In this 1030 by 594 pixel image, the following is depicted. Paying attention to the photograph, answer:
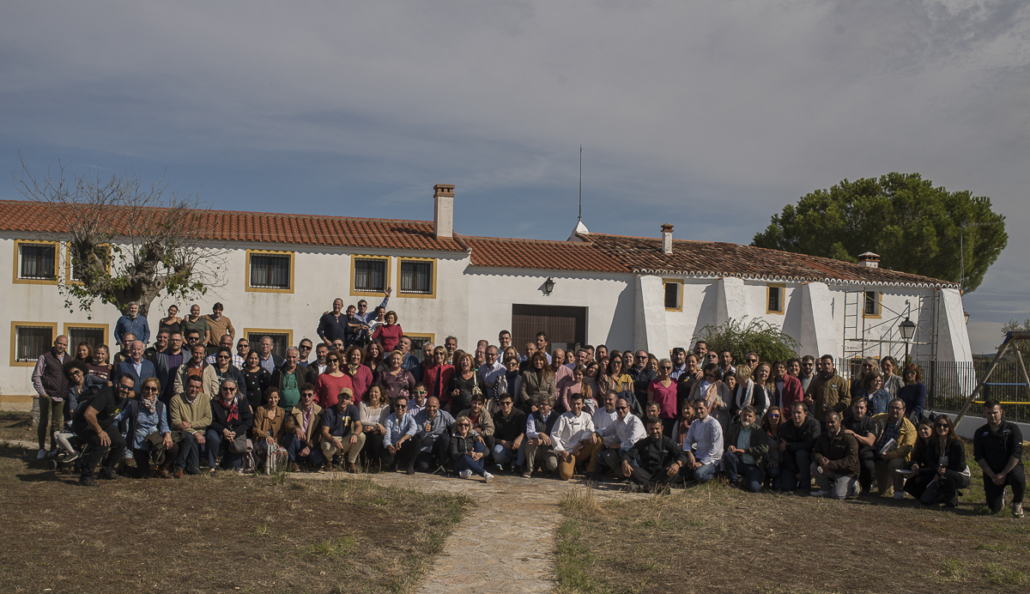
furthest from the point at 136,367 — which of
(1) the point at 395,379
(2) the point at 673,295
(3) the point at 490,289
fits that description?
(2) the point at 673,295

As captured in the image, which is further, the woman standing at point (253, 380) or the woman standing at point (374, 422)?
the woman standing at point (374, 422)

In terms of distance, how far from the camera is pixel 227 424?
973 centimetres

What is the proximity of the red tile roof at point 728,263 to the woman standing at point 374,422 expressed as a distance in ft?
48.0

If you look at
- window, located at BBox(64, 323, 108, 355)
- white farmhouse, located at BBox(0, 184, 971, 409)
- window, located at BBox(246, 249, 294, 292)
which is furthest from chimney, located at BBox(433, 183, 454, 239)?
window, located at BBox(64, 323, 108, 355)

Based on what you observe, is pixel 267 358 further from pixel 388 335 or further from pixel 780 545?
pixel 780 545

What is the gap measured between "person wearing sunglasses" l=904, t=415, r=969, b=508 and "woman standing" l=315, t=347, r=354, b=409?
7117mm

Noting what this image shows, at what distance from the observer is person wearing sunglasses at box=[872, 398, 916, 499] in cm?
953

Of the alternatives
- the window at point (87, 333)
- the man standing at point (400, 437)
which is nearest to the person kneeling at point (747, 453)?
the man standing at point (400, 437)

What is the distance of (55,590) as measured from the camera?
17.0 feet

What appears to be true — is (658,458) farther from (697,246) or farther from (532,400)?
(697,246)

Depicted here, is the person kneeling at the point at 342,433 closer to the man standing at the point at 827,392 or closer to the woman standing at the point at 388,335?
the woman standing at the point at 388,335

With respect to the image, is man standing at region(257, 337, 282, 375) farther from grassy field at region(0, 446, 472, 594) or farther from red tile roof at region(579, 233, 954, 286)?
red tile roof at region(579, 233, 954, 286)

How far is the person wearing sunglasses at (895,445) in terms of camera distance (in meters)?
9.53

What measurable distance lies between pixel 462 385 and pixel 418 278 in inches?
462
